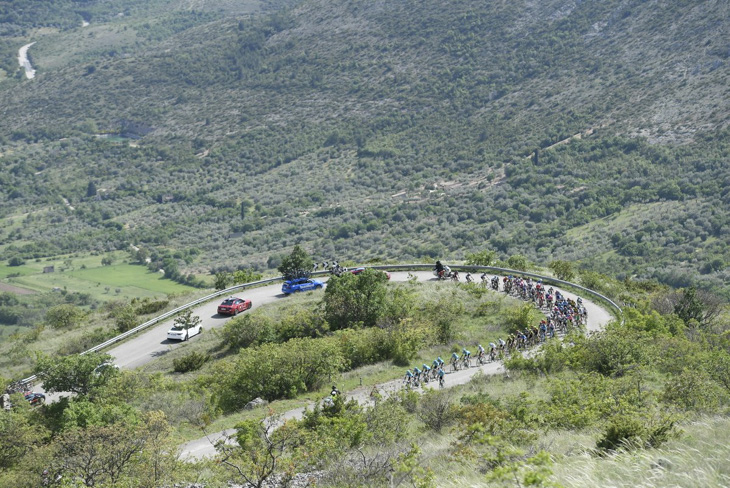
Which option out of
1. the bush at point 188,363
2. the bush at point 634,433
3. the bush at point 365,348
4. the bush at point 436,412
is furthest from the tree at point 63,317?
the bush at point 634,433

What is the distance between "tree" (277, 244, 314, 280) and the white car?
961cm

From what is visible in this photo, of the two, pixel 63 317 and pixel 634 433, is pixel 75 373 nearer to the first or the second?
pixel 634 433

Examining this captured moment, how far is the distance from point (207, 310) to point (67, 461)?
26033 mm

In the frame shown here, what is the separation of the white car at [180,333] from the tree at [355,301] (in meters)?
7.19

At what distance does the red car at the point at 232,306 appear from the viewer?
40.4m

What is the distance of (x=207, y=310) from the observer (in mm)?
42469

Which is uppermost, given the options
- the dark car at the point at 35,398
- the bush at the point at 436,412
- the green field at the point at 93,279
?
the dark car at the point at 35,398

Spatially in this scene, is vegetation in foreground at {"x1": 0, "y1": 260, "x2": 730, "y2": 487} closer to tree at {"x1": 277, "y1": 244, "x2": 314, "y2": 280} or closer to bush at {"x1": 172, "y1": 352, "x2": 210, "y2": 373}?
bush at {"x1": 172, "y1": 352, "x2": 210, "y2": 373}

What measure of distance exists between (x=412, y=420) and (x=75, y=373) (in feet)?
44.8

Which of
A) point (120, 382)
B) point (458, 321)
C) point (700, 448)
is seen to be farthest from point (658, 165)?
point (700, 448)

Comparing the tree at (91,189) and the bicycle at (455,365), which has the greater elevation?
the tree at (91,189)

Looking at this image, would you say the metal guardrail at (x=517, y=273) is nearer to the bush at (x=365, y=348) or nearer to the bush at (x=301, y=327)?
the bush at (x=365, y=348)

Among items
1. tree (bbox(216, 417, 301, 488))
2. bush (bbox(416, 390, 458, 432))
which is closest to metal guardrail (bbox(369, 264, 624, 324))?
bush (bbox(416, 390, 458, 432))

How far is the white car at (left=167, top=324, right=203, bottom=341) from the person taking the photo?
36812 mm
